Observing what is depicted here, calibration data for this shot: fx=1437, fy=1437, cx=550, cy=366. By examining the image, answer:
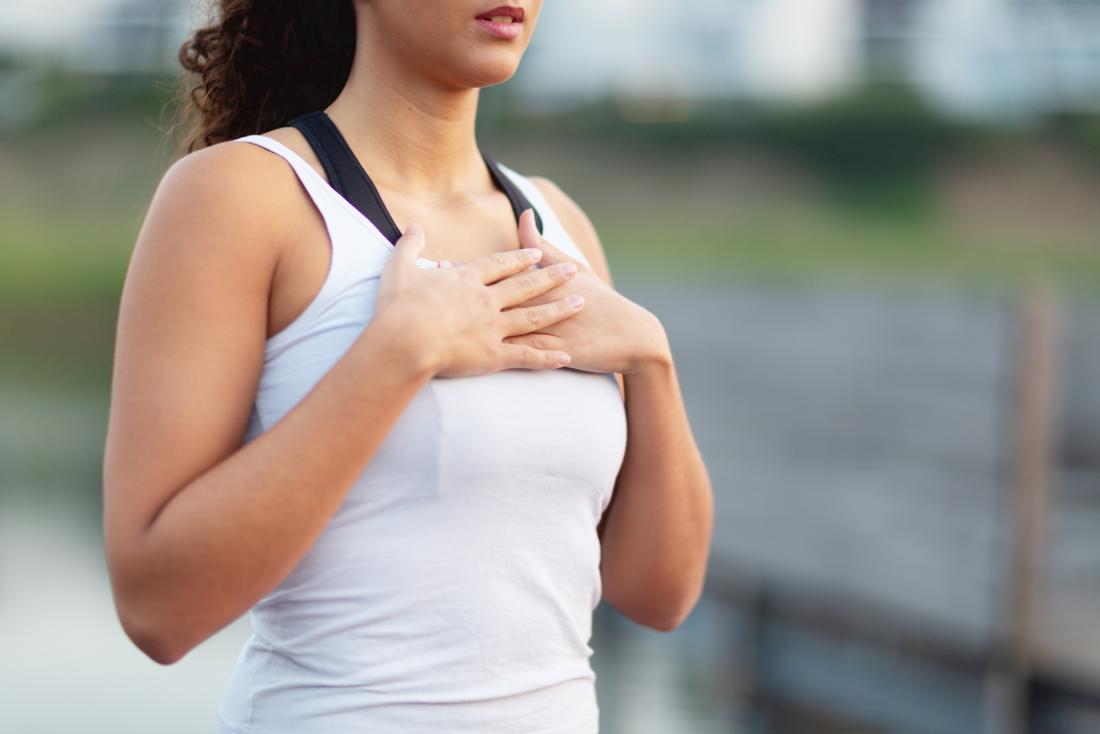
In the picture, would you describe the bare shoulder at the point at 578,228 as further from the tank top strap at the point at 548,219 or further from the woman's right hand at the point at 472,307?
the woman's right hand at the point at 472,307

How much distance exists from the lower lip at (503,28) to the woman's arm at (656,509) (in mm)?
331

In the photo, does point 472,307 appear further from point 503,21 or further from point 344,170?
point 503,21

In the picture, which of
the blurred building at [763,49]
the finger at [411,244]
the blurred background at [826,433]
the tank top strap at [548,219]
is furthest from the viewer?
the blurred building at [763,49]

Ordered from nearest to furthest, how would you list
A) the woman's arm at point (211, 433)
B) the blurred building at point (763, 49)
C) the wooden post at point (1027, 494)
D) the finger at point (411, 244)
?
the woman's arm at point (211, 433) → the finger at point (411, 244) → the wooden post at point (1027, 494) → the blurred building at point (763, 49)

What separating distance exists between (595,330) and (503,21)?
13.0 inches

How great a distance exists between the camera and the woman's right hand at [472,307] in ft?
4.35

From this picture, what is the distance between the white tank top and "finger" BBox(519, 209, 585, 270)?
0.16 meters

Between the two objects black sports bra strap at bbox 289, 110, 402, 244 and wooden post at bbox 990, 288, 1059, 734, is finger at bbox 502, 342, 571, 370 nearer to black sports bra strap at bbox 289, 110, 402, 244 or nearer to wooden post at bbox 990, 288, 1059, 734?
black sports bra strap at bbox 289, 110, 402, 244

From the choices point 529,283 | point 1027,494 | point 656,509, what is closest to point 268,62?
point 529,283

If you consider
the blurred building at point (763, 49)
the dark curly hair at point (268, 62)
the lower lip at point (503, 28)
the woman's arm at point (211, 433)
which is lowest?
the blurred building at point (763, 49)

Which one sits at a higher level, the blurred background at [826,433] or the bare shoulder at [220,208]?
the bare shoulder at [220,208]

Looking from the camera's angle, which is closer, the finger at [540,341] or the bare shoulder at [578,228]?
the finger at [540,341]

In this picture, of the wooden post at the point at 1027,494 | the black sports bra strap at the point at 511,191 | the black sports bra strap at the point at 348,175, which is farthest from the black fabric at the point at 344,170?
the wooden post at the point at 1027,494

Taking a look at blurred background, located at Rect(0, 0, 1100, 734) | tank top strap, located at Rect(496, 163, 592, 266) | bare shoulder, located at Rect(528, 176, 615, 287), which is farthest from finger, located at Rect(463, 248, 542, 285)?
blurred background, located at Rect(0, 0, 1100, 734)
